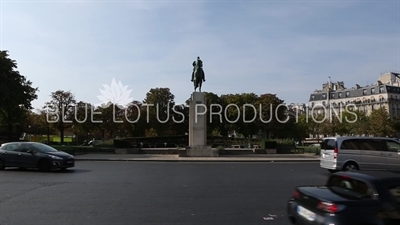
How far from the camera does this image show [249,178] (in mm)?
16938

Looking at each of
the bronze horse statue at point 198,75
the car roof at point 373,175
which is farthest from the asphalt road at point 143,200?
the bronze horse statue at point 198,75

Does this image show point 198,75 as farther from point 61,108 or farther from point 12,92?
point 61,108

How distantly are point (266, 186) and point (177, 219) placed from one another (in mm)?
6362

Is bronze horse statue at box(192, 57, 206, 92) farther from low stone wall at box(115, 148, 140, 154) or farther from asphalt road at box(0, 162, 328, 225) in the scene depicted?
asphalt road at box(0, 162, 328, 225)

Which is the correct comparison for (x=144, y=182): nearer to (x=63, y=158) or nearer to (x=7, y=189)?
(x=7, y=189)

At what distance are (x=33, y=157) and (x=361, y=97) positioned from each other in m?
129

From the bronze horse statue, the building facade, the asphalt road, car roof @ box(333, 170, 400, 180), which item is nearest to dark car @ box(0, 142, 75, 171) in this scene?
the asphalt road

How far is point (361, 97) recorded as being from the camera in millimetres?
131000

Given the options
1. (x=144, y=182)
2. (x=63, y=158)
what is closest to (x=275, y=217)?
(x=144, y=182)

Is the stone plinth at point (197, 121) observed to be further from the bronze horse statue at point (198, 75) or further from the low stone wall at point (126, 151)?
the low stone wall at point (126, 151)

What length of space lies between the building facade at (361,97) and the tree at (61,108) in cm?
8081

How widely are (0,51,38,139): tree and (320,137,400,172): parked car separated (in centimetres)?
3526

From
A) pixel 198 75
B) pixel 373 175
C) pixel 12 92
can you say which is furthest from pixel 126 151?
pixel 373 175

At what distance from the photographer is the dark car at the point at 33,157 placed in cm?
1931
